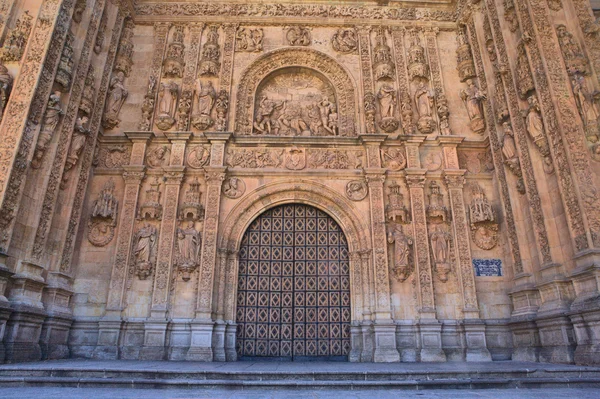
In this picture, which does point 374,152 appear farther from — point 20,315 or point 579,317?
point 20,315

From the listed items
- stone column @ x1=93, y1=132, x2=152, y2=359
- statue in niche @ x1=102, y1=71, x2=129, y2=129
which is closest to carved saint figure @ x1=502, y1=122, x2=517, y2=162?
stone column @ x1=93, y1=132, x2=152, y2=359

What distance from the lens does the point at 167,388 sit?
6.61 m

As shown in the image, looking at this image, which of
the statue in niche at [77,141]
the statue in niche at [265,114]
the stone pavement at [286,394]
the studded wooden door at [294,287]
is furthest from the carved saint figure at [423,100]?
the statue in niche at [77,141]

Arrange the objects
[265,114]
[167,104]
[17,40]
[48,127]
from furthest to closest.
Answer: [265,114] < [167,104] < [48,127] < [17,40]

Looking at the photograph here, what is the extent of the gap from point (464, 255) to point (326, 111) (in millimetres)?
6172

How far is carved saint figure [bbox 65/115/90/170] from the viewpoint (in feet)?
36.2

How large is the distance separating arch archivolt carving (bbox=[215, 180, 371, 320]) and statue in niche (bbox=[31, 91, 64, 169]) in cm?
485

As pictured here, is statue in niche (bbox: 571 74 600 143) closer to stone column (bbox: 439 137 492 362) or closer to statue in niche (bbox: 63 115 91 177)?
stone column (bbox: 439 137 492 362)

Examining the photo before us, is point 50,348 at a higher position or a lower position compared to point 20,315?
lower

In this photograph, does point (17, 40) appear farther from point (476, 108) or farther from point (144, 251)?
point (476, 108)

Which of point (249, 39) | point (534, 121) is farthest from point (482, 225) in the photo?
point (249, 39)

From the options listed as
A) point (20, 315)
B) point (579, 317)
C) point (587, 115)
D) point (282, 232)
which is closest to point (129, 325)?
point (20, 315)

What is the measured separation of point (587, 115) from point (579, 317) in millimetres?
4531

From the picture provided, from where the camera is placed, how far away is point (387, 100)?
13.0m
